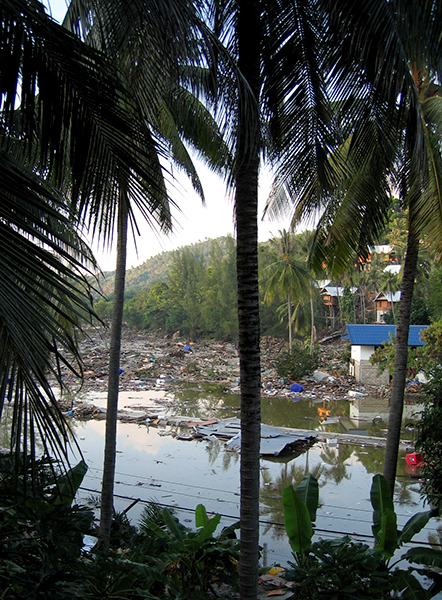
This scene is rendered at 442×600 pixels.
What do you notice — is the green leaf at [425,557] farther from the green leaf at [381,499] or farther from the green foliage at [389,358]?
the green foliage at [389,358]

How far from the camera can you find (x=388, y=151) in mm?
4664

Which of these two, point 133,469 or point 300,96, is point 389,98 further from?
point 133,469

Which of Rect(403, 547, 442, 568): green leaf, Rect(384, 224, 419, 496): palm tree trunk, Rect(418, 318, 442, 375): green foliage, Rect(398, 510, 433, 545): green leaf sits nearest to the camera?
Rect(403, 547, 442, 568): green leaf

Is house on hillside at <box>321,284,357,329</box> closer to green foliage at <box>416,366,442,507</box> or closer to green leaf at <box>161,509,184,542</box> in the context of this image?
green foliage at <box>416,366,442,507</box>

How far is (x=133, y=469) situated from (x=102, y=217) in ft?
28.9

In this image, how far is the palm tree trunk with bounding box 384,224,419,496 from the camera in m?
5.80

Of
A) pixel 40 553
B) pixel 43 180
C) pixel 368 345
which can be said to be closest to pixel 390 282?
pixel 368 345

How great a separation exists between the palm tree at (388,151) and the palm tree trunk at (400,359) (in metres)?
0.01

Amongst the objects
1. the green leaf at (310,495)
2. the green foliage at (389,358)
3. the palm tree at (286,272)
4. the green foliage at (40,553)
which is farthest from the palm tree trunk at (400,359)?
the palm tree at (286,272)

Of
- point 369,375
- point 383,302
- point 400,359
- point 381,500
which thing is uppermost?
point 383,302

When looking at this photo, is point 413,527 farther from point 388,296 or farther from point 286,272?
point 388,296

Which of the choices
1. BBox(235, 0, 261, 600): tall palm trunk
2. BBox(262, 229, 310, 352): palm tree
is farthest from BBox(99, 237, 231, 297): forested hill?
BBox(235, 0, 261, 600): tall palm trunk

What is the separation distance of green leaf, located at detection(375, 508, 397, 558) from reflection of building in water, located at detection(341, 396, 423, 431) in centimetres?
967

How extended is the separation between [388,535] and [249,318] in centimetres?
261
